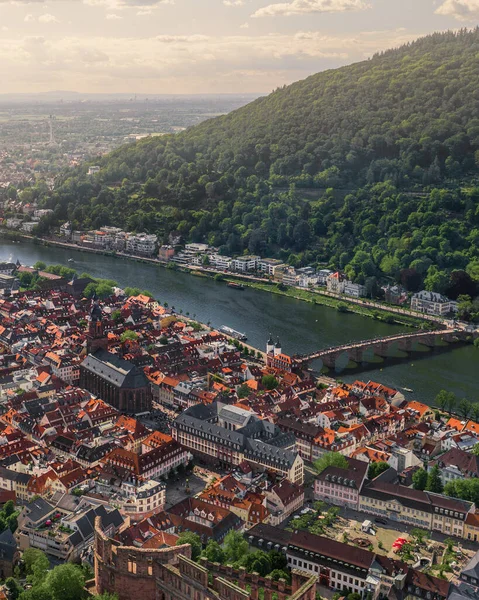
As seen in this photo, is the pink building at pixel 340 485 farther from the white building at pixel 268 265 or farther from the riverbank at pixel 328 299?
the white building at pixel 268 265

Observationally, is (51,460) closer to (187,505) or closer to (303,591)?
(187,505)

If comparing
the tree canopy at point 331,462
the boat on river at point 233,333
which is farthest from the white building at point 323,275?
the tree canopy at point 331,462

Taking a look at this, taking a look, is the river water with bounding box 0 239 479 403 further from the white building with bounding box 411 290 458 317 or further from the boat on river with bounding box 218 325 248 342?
the white building with bounding box 411 290 458 317

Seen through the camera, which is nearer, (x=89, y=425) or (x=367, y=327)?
(x=89, y=425)

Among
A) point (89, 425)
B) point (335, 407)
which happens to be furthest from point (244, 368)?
point (89, 425)

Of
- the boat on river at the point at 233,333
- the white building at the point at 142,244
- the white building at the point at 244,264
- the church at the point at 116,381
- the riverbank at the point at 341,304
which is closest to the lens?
the church at the point at 116,381

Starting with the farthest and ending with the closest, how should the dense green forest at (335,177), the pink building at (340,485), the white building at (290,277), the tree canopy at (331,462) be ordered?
Answer: 1. the dense green forest at (335,177)
2. the white building at (290,277)
3. the tree canopy at (331,462)
4. the pink building at (340,485)

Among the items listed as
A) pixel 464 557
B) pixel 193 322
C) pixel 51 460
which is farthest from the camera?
pixel 193 322

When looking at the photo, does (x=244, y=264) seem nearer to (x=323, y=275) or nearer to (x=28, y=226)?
(x=323, y=275)
